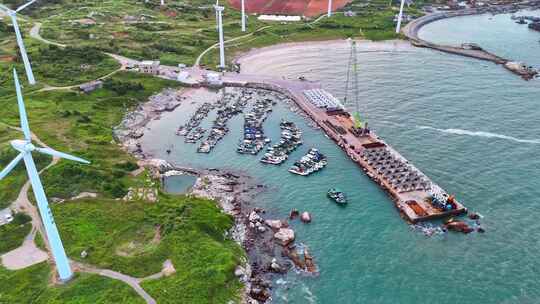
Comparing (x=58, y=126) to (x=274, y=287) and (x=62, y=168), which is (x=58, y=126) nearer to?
(x=62, y=168)

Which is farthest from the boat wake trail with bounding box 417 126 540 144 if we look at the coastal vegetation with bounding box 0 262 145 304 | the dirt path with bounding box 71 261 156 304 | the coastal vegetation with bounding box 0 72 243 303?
the coastal vegetation with bounding box 0 262 145 304

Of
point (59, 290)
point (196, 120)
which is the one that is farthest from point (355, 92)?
point (59, 290)

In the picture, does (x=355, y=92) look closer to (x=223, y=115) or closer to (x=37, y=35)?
(x=223, y=115)

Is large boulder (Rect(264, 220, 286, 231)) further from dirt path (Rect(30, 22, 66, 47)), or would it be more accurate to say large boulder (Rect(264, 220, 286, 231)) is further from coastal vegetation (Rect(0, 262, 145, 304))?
dirt path (Rect(30, 22, 66, 47))

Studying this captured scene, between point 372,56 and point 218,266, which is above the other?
point 372,56

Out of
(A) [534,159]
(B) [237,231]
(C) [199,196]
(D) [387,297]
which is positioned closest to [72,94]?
(C) [199,196]
